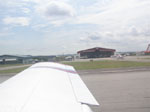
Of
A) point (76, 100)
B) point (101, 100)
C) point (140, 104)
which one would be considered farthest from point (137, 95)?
point (76, 100)

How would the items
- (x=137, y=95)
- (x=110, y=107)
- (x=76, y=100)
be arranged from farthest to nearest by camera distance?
(x=137, y=95) → (x=110, y=107) → (x=76, y=100)

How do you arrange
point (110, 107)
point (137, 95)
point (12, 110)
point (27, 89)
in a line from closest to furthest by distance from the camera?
point (12, 110) < point (27, 89) < point (110, 107) < point (137, 95)

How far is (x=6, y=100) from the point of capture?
1999 mm

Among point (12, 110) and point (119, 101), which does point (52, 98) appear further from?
point (119, 101)

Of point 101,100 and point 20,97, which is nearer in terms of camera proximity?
point 20,97

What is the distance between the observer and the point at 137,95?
6480 millimetres

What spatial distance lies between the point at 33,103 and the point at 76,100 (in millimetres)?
643

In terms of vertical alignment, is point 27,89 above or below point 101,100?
above

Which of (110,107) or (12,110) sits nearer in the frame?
(12,110)

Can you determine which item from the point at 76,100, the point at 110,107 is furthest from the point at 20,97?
the point at 110,107

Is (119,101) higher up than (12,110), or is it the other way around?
(12,110)

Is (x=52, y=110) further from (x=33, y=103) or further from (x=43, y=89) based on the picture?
(x=43, y=89)

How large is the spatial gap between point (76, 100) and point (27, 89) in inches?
33.0

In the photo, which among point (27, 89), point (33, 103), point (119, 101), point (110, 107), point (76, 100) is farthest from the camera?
point (119, 101)
